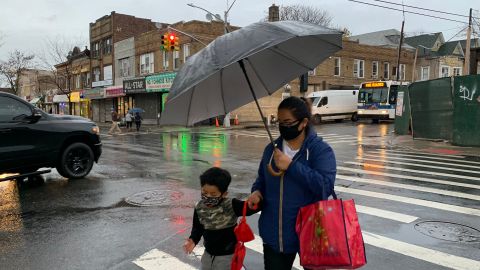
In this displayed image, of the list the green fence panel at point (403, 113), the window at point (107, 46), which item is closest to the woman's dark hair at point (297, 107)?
the green fence panel at point (403, 113)

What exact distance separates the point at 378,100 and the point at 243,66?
3208 centimetres

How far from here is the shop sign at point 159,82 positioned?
117ft

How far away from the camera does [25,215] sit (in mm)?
6773

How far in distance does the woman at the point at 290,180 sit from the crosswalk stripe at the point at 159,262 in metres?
2.03

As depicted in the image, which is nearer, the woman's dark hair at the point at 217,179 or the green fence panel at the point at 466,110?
the woman's dark hair at the point at 217,179

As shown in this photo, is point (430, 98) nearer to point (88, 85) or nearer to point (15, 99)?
point (15, 99)

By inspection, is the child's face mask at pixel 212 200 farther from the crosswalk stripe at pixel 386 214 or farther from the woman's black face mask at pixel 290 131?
the crosswalk stripe at pixel 386 214

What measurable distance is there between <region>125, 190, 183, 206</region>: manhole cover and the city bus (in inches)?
1070

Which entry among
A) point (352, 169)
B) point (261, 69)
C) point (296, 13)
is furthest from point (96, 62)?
point (261, 69)

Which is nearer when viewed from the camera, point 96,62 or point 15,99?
point 15,99

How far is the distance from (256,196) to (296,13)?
63.0 m

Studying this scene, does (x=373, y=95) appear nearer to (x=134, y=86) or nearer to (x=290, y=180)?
A: (x=134, y=86)

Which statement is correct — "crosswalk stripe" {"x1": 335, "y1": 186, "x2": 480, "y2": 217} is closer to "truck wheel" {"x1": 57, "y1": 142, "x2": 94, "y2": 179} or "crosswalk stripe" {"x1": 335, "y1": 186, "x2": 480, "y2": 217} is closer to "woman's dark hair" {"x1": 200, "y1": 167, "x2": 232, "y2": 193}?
"woman's dark hair" {"x1": 200, "y1": 167, "x2": 232, "y2": 193}

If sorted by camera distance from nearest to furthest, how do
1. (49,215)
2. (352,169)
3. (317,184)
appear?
(317,184), (49,215), (352,169)
